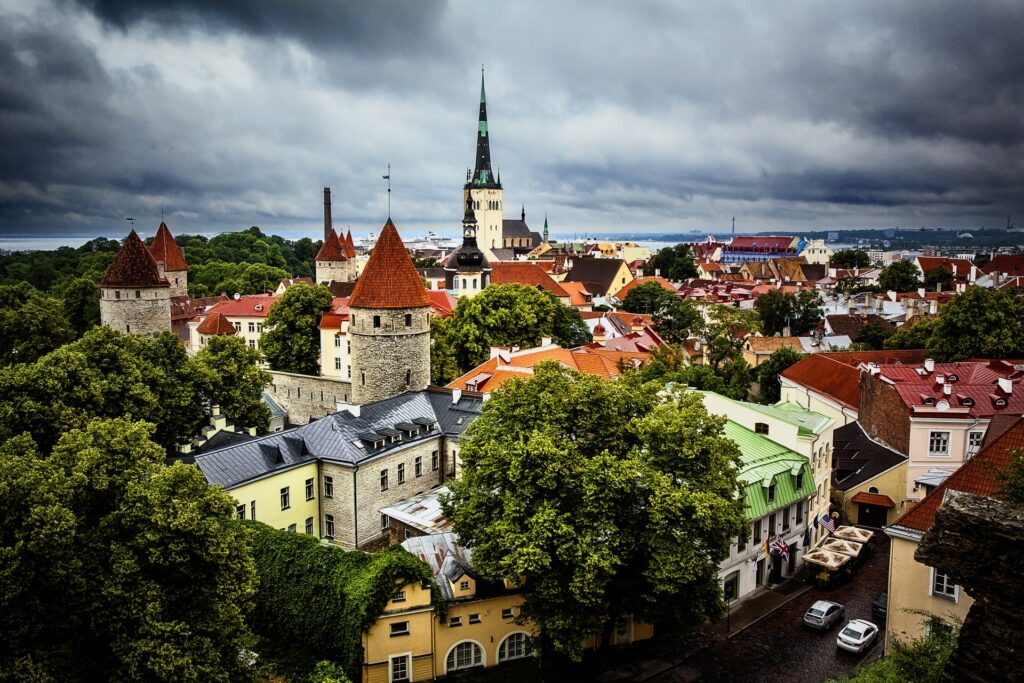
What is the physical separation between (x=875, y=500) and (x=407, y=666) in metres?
21.9

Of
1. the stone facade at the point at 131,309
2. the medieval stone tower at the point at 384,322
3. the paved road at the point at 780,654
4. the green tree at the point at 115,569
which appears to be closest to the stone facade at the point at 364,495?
the medieval stone tower at the point at 384,322

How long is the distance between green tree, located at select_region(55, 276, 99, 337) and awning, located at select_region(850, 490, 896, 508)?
203 ft

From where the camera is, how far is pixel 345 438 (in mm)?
30172

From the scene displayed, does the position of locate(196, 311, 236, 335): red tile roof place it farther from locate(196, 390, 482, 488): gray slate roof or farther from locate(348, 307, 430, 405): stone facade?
locate(196, 390, 482, 488): gray slate roof

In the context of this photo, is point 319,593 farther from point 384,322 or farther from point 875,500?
point 875,500

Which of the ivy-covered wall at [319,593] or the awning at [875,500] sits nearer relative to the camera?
the ivy-covered wall at [319,593]

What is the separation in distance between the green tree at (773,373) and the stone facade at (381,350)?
25.3 metres

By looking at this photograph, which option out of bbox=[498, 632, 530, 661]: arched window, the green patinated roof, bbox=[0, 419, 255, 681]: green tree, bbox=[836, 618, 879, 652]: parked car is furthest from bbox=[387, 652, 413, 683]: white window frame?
bbox=[836, 618, 879, 652]: parked car

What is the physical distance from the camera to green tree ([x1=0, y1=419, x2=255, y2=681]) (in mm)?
14969

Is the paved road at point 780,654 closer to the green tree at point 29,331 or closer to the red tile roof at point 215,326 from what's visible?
the green tree at point 29,331

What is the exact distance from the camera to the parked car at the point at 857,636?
22.4 metres

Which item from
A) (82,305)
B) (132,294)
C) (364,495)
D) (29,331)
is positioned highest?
(132,294)

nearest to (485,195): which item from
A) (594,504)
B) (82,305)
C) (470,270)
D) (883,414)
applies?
(470,270)

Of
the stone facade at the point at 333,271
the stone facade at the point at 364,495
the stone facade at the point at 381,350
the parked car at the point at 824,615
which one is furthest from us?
the stone facade at the point at 333,271
